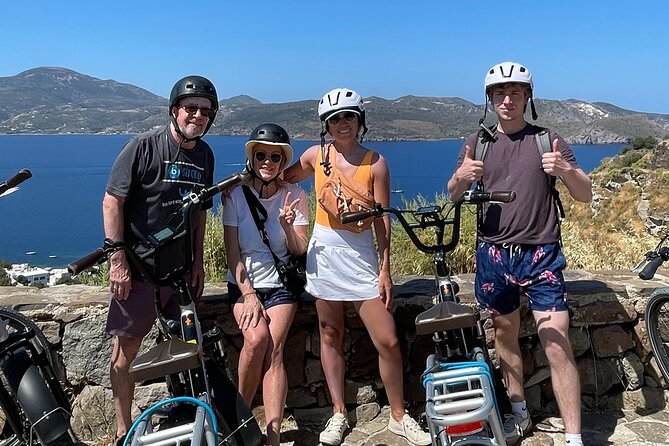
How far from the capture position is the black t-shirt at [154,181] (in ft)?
11.0

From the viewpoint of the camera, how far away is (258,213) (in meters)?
3.74

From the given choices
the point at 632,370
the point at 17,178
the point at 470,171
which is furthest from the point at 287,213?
the point at 632,370

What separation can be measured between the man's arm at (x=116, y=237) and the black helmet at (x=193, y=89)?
620 mm

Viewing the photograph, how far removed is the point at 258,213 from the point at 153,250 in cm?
98

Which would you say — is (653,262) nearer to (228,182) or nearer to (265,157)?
(265,157)

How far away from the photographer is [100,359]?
422cm

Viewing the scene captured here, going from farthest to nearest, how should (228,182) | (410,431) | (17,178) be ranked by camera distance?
(410,431) < (17,178) < (228,182)

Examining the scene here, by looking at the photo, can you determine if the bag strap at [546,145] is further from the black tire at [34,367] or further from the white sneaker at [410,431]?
the black tire at [34,367]

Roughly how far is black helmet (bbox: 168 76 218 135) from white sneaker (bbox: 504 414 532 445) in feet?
8.99

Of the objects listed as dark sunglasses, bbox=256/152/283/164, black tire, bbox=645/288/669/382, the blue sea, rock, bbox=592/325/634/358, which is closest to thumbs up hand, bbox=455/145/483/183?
dark sunglasses, bbox=256/152/283/164

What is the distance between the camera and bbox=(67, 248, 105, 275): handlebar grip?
8.57 ft

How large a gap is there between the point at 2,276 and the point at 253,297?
7.22 meters

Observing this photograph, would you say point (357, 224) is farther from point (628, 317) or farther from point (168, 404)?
point (628, 317)

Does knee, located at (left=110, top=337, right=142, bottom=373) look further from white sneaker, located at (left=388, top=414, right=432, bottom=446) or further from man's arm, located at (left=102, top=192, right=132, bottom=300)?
white sneaker, located at (left=388, top=414, right=432, bottom=446)
